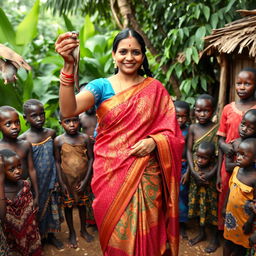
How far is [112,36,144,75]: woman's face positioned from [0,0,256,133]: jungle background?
2589 mm

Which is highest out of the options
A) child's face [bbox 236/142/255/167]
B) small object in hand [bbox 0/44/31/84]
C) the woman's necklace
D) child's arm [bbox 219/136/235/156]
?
small object in hand [bbox 0/44/31/84]

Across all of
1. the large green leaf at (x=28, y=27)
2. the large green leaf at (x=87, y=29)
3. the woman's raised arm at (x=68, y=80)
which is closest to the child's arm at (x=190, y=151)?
the woman's raised arm at (x=68, y=80)

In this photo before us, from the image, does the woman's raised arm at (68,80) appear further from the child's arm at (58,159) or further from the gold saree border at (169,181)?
the child's arm at (58,159)

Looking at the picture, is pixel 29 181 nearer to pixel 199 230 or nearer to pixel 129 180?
pixel 129 180

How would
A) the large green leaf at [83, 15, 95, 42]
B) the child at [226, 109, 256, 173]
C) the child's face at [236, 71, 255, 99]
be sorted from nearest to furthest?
the child at [226, 109, 256, 173]
the child's face at [236, 71, 255, 99]
the large green leaf at [83, 15, 95, 42]

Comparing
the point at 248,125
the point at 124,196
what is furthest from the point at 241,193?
the point at 124,196

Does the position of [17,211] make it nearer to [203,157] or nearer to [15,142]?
[15,142]

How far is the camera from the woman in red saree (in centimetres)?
210

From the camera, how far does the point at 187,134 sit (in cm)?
385

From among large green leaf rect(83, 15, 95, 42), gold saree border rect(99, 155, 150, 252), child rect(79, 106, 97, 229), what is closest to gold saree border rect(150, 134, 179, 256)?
gold saree border rect(99, 155, 150, 252)

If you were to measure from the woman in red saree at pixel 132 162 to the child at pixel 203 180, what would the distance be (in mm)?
1473

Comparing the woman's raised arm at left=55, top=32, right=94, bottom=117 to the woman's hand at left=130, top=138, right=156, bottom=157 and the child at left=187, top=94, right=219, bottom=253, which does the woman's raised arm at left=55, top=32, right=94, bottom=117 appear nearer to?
the woman's hand at left=130, top=138, right=156, bottom=157

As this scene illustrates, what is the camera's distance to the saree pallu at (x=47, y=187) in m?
3.61

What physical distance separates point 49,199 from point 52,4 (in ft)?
13.9
